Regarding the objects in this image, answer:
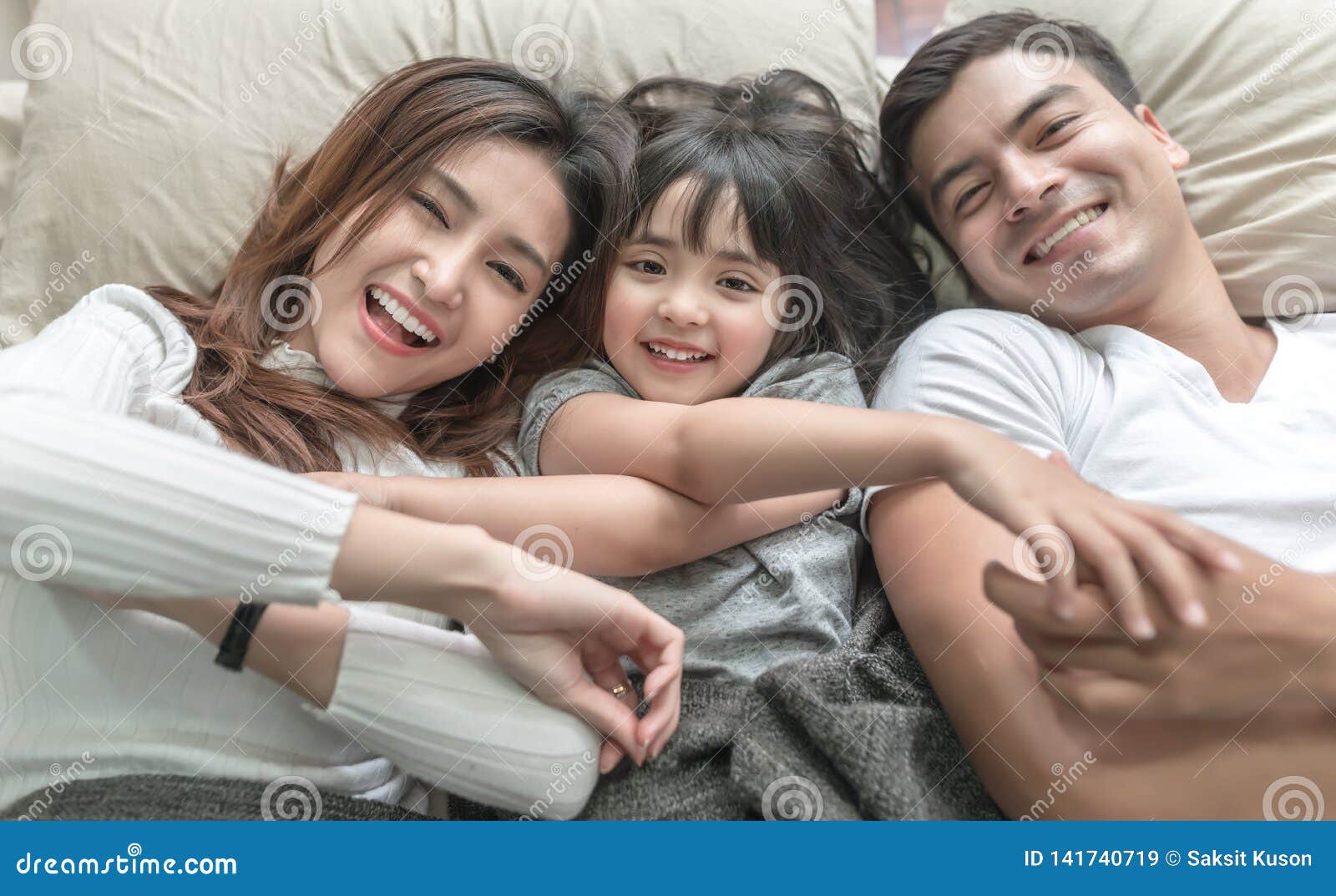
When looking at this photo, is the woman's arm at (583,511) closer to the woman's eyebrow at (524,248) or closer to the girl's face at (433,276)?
the girl's face at (433,276)

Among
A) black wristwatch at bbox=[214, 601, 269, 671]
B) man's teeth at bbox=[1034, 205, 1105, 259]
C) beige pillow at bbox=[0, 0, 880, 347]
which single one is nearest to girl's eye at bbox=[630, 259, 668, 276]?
beige pillow at bbox=[0, 0, 880, 347]

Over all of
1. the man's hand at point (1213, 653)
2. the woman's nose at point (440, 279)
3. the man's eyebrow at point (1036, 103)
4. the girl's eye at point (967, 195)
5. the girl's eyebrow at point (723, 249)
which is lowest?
the man's hand at point (1213, 653)

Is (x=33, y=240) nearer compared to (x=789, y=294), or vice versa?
(x=789, y=294)

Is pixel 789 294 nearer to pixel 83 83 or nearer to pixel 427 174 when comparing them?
pixel 427 174

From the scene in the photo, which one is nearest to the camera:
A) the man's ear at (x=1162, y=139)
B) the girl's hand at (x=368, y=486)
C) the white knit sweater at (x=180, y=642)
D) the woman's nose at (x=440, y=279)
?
the white knit sweater at (x=180, y=642)

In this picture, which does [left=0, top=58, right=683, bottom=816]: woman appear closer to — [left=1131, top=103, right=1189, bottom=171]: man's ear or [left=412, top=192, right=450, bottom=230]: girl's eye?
[left=412, top=192, right=450, bottom=230]: girl's eye

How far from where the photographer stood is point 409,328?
1071 mm

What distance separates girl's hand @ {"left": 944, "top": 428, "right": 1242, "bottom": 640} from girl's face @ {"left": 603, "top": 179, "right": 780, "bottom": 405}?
35cm

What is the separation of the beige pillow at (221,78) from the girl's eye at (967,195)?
23 cm

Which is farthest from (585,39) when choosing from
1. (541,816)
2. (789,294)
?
(541,816)

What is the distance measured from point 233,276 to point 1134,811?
43.9 inches

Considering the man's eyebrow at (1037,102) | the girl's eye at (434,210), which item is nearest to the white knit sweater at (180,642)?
the girl's eye at (434,210)

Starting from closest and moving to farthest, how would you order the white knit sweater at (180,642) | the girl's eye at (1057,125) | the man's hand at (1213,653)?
the white knit sweater at (180,642)
the man's hand at (1213,653)
the girl's eye at (1057,125)

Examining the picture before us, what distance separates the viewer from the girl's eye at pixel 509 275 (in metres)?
1.10
